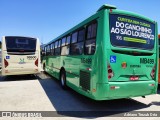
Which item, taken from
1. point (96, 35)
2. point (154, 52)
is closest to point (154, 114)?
point (154, 52)

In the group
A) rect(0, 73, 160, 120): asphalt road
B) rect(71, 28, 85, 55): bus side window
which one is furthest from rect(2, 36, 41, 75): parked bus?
rect(71, 28, 85, 55): bus side window

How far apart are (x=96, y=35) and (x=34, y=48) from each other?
8.04 metres

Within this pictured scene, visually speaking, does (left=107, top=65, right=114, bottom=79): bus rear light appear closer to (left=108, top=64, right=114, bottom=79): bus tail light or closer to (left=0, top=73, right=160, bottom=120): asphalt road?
(left=108, top=64, right=114, bottom=79): bus tail light

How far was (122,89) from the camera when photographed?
17.3 ft

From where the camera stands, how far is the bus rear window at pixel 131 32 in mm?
5293

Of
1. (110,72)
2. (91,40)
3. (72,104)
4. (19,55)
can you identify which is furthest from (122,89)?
(19,55)

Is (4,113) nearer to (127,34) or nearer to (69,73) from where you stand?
(69,73)

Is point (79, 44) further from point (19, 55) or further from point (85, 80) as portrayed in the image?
point (19, 55)

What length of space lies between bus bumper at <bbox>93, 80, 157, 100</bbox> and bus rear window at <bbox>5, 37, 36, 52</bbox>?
833 centimetres

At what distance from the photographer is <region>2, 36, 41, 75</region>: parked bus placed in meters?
11.8

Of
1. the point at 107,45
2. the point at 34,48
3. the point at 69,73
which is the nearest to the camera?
the point at 107,45

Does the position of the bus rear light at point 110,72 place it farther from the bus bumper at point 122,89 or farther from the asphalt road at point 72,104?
the asphalt road at point 72,104

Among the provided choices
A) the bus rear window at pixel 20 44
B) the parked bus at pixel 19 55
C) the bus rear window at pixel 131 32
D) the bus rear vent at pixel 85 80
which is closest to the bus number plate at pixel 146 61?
the bus rear window at pixel 131 32

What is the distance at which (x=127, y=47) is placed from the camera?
17.9 ft
